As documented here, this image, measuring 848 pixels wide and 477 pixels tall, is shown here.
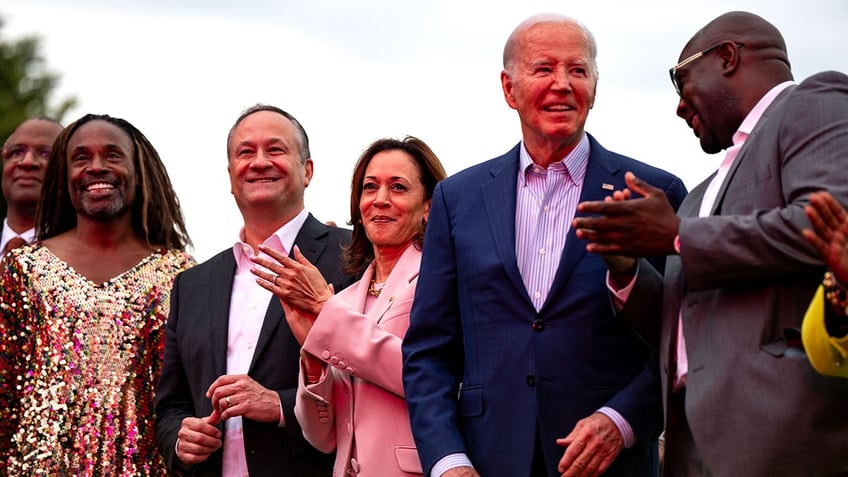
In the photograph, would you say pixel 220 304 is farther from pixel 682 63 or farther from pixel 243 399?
pixel 682 63

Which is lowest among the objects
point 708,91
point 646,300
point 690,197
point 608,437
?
point 608,437

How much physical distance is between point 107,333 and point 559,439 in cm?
275

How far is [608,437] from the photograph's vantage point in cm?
421

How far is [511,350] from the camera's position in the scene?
4426 mm

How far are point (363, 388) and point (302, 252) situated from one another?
1.02 meters

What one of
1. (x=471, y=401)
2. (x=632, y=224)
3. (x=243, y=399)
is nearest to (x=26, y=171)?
(x=243, y=399)

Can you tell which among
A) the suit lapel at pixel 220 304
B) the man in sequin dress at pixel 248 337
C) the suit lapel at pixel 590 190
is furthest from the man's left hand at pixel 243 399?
the suit lapel at pixel 590 190

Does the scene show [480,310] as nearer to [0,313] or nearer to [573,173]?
[573,173]

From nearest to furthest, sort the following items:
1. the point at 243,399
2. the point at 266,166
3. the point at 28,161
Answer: the point at 243,399, the point at 266,166, the point at 28,161

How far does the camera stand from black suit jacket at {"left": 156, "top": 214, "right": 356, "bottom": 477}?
5523mm

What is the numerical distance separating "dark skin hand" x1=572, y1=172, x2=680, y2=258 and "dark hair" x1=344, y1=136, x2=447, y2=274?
1.91m

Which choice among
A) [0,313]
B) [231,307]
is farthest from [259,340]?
[0,313]

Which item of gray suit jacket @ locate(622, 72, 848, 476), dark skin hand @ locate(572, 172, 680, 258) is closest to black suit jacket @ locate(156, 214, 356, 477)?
dark skin hand @ locate(572, 172, 680, 258)

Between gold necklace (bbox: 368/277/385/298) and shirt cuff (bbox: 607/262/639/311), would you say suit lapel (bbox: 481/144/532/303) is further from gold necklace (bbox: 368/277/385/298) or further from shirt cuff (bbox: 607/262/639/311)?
gold necklace (bbox: 368/277/385/298)
